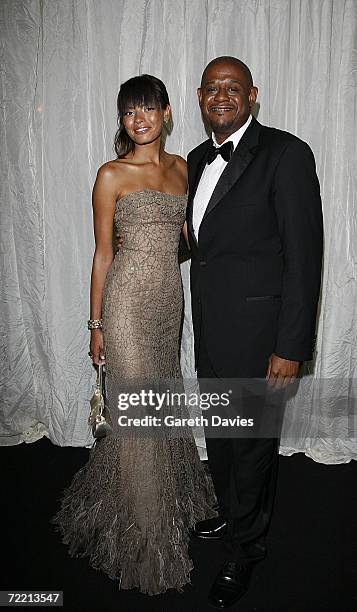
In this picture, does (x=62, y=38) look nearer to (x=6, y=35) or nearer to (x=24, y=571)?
(x=6, y=35)

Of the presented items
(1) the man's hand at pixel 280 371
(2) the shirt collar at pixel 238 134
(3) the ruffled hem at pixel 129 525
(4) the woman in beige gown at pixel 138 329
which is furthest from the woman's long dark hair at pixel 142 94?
(3) the ruffled hem at pixel 129 525

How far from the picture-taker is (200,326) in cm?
205

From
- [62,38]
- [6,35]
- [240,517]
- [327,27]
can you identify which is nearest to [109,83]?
[62,38]

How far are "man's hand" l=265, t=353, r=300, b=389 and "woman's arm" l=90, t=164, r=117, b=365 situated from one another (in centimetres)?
72

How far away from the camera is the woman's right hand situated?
2150 mm

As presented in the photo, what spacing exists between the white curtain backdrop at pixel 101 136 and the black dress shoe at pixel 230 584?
40.7 inches

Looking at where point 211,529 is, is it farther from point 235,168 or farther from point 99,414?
point 235,168

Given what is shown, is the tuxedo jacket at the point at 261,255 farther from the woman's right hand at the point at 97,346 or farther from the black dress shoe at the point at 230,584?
the black dress shoe at the point at 230,584

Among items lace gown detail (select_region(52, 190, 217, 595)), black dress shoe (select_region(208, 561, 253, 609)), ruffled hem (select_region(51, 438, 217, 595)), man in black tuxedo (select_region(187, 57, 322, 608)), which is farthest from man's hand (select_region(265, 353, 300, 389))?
black dress shoe (select_region(208, 561, 253, 609))

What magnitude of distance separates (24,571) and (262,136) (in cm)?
189

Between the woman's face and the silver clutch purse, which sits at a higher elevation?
the woman's face

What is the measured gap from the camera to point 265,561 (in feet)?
7.03

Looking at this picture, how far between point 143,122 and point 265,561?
1.81 metres

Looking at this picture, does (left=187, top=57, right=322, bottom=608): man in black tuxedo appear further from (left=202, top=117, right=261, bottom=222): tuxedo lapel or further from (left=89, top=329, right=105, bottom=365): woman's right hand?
(left=89, top=329, right=105, bottom=365): woman's right hand
